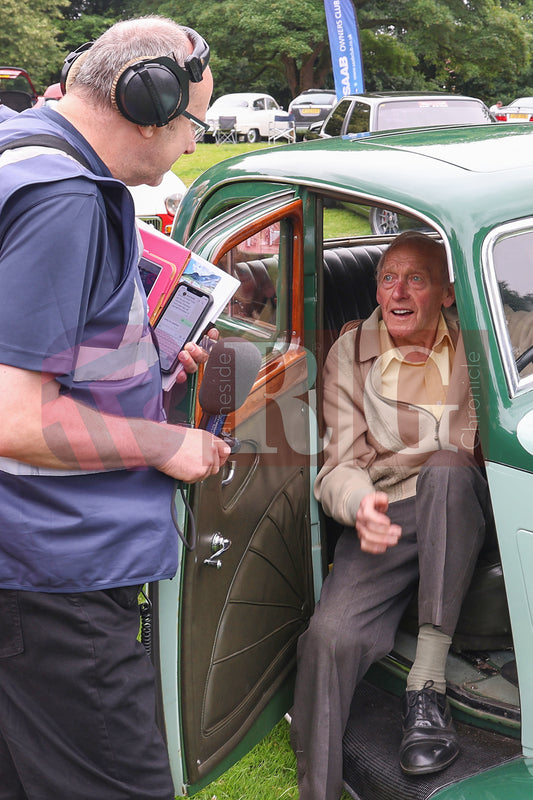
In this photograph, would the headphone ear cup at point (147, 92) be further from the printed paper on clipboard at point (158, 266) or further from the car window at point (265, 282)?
the car window at point (265, 282)

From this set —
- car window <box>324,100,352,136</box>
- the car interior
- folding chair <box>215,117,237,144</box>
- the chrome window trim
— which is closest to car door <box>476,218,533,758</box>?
the chrome window trim

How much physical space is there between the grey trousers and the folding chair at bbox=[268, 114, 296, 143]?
81.8ft

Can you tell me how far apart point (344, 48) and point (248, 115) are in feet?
34.8

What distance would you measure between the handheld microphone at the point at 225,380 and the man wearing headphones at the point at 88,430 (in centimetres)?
10

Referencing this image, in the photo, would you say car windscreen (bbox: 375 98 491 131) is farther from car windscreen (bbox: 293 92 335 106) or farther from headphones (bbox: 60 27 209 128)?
car windscreen (bbox: 293 92 335 106)

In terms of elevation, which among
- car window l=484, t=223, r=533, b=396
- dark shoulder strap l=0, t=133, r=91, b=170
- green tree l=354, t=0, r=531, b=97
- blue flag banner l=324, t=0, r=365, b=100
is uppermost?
green tree l=354, t=0, r=531, b=97

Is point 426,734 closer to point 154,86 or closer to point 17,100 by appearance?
point 154,86

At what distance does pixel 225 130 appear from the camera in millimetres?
27047

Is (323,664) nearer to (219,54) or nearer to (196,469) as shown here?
(196,469)

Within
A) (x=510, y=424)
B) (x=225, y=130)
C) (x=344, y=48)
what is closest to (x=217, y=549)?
(x=510, y=424)

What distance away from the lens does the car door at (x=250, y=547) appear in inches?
91.0

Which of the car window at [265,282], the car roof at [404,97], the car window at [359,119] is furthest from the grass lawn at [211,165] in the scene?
the car roof at [404,97]

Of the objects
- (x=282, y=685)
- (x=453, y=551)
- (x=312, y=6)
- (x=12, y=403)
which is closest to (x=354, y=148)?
(x=453, y=551)

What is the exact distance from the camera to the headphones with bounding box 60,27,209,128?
1637 millimetres
